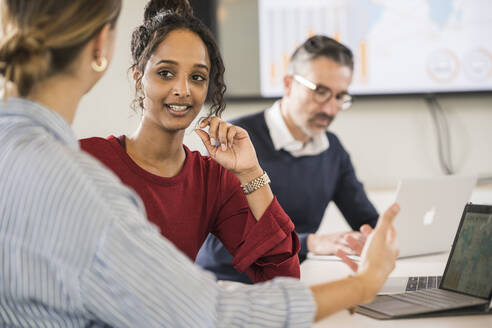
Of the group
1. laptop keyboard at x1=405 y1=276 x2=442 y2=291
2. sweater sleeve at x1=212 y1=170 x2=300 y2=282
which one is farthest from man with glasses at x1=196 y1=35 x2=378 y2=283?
laptop keyboard at x1=405 y1=276 x2=442 y2=291

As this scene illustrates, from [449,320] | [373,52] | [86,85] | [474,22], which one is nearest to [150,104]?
[86,85]

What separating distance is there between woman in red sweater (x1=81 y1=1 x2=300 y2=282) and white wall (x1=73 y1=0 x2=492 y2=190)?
4.52 ft

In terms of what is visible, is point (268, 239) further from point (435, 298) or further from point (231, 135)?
point (435, 298)

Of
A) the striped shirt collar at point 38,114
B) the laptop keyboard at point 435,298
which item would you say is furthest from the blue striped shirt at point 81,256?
the laptop keyboard at point 435,298

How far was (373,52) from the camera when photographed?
301 centimetres

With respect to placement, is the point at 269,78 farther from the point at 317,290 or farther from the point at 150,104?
the point at 317,290

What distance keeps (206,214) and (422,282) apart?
57 cm

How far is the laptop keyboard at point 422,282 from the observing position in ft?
4.55

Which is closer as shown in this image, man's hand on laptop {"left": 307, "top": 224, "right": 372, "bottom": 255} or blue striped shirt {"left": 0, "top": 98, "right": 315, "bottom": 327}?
blue striped shirt {"left": 0, "top": 98, "right": 315, "bottom": 327}

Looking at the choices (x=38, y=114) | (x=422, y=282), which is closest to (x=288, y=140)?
(x=422, y=282)

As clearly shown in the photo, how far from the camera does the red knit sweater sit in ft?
4.81

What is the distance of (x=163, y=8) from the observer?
1.66 metres

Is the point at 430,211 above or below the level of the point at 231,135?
below

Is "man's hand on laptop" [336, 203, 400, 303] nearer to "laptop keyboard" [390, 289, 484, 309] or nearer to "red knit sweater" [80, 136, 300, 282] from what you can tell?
"laptop keyboard" [390, 289, 484, 309]
